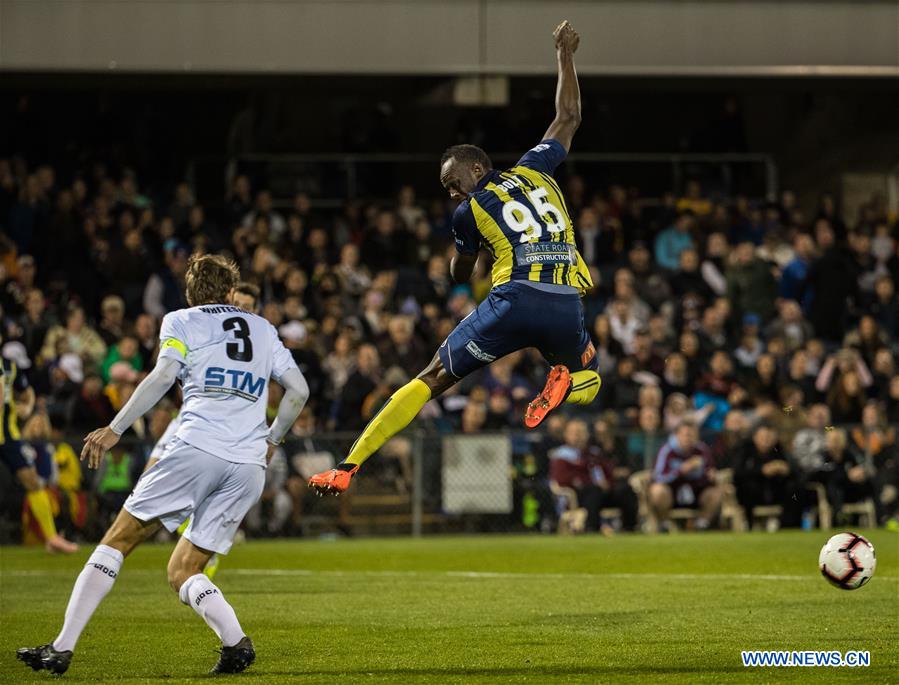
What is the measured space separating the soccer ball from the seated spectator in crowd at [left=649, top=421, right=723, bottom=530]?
9.72 m

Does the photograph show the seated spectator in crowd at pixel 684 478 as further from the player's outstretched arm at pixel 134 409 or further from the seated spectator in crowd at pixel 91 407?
the player's outstretched arm at pixel 134 409

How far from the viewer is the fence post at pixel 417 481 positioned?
62.1ft

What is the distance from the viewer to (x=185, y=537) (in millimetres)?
8023

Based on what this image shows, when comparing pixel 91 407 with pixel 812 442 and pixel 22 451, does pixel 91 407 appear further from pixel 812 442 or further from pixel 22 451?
pixel 812 442

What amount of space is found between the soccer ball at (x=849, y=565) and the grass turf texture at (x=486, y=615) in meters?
0.30

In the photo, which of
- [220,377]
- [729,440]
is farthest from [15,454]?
[729,440]

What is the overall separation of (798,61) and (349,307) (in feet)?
26.2

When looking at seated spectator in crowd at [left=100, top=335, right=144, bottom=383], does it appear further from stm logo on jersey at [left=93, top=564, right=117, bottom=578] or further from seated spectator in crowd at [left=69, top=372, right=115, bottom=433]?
stm logo on jersey at [left=93, top=564, right=117, bottom=578]

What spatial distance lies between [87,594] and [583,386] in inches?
140

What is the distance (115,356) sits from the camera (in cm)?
1936

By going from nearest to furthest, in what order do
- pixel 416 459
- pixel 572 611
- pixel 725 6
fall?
1. pixel 572 611
2. pixel 416 459
3. pixel 725 6

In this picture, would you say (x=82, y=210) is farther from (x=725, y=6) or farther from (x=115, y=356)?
(x=725, y=6)

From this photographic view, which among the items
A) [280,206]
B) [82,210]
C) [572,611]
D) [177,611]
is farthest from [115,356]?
[572,611]

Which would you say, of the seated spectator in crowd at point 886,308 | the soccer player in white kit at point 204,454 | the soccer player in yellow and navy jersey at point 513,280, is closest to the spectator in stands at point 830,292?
the seated spectator in crowd at point 886,308
